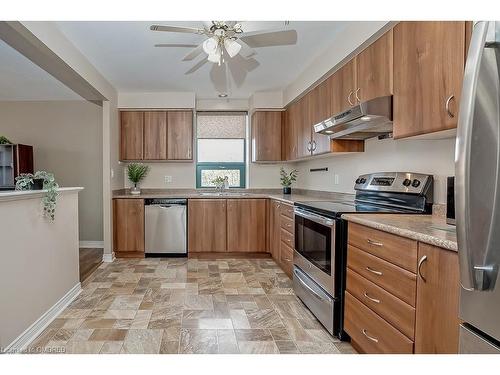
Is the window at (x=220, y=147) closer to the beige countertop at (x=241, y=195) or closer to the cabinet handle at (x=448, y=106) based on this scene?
the beige countertop at (x=241, y=195)

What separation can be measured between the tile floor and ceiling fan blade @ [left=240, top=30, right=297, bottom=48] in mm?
2135

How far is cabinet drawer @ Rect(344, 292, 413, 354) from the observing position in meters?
1.53

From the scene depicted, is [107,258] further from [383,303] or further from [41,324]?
[383,303]

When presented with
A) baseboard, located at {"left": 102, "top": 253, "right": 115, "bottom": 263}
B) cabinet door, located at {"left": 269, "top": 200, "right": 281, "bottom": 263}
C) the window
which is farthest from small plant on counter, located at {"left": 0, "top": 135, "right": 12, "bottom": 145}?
cabinet door, located at {"left": 269, "top": 200, "right": 281, "bottom": 263}

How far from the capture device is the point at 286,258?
3664 millimetres

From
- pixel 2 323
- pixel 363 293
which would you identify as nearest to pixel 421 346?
pixel 363 293

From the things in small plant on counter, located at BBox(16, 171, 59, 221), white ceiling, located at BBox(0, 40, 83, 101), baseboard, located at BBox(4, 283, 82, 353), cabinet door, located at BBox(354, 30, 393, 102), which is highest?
white ceiling, located at BBox(0, 40, 83, 101)

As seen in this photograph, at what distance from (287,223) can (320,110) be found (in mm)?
1288

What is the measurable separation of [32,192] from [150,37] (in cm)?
171

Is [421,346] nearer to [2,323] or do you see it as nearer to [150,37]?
[2,323]

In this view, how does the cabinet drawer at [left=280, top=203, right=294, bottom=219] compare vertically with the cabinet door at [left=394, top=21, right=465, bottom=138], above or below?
below

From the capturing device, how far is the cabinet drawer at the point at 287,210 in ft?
11.3

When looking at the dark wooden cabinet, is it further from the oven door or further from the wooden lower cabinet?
the wooden lower cabinet

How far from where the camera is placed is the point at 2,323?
6.15ft
